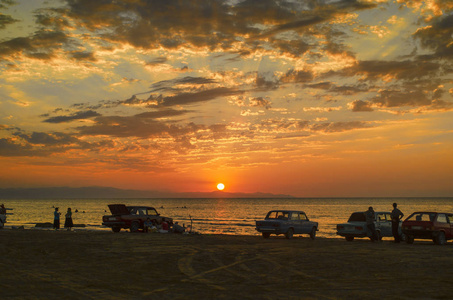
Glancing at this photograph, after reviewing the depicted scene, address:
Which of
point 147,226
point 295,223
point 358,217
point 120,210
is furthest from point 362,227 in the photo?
point 120,210

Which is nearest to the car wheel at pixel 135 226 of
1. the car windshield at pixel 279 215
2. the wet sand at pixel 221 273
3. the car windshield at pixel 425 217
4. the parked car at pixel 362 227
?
the car windshield at pixel 279 215

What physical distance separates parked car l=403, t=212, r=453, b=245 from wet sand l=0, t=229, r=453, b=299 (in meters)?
3.84

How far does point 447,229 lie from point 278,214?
408 inches

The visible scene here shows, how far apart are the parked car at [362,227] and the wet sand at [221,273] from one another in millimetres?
6081

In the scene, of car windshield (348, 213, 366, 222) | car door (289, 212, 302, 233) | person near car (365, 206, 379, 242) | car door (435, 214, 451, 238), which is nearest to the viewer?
car door (435, 214, 451, 238)

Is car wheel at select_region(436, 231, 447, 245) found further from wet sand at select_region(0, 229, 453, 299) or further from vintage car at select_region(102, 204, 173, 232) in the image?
vintage car at select_region(102, 204, 173, 232)

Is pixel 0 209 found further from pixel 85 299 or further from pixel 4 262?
pixel 85 299

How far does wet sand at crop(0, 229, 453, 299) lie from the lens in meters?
10.4

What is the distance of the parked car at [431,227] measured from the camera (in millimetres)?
23703

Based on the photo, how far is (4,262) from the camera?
49.8 feet

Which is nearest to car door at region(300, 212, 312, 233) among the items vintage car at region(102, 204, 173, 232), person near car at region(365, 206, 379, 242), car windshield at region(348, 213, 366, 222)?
car windshield at region(348, 213, 366, 222)

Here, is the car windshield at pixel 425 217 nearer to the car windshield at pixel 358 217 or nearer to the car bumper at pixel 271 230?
the car windshield at pixel 358 217

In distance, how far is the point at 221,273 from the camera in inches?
529

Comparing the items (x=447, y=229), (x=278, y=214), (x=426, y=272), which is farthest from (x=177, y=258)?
(x=447, y=229)
